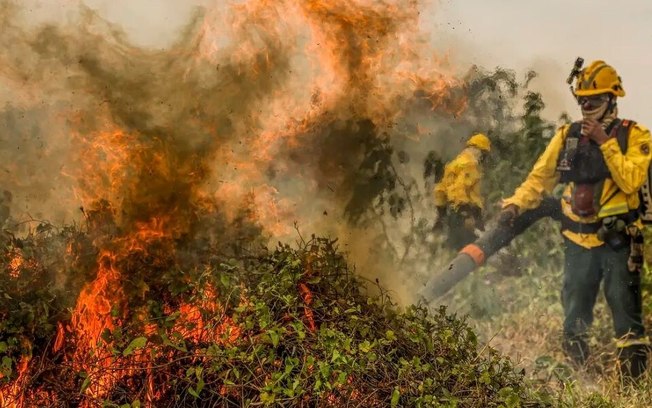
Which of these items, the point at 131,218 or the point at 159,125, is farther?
the point at 159,125

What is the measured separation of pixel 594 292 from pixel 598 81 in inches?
90.3

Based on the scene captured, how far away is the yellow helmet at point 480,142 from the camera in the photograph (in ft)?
36.8

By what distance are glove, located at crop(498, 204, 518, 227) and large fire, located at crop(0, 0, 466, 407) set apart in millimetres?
1537

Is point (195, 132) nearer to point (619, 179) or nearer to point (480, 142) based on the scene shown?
point (619, 179)

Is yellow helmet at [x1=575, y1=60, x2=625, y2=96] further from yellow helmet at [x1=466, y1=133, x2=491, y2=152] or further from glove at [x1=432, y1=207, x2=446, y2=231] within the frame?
glove at [x1=432, y1=207, x2=446, y2=231]

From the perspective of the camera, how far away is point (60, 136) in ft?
28.1

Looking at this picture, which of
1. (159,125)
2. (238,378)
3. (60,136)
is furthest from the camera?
(60,136)

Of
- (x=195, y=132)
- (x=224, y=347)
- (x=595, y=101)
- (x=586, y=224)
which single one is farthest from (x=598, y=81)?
(x=224, y=347)

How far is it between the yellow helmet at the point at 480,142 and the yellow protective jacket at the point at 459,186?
11.5 inches

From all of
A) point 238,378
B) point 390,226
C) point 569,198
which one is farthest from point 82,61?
point 569,198

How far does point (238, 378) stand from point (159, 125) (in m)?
2.53

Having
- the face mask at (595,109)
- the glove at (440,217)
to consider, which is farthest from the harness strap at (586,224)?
the glove at (440,217)

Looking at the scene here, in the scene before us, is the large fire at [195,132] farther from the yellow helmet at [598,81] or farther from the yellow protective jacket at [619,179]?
the yellow protective jacket at [619,179]

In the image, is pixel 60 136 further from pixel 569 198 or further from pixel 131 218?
pixel 569 198
